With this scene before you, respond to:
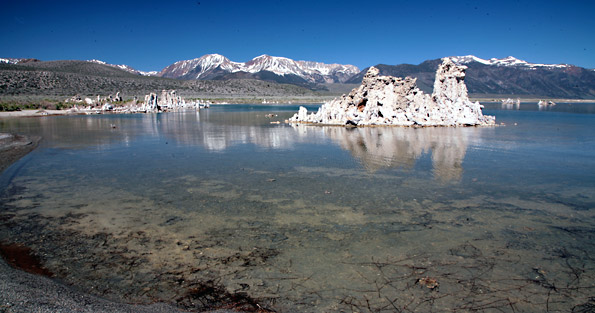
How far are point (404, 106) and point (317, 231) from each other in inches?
1113

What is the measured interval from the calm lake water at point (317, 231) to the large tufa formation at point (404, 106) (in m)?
17.0

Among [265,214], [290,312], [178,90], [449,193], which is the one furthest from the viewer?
Result: [178,90]

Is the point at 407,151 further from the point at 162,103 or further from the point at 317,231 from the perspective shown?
the point at 162,103

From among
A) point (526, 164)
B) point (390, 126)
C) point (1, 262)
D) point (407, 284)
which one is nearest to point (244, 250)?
point (407, 284)

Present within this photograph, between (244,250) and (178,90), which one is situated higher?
(178,90)

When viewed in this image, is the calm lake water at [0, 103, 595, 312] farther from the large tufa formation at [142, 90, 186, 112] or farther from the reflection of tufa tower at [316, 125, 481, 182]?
the large tufa formation at [142, 90, 186, 112]

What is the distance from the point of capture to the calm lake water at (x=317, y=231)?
4656 mm

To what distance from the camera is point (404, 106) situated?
3269 centimetres

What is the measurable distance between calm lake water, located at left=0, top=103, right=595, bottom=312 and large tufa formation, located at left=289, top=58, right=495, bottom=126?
55.8 feet

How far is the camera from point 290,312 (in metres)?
4.24

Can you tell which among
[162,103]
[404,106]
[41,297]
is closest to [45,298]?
[41,297]

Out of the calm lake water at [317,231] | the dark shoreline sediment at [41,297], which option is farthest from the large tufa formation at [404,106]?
the dark shoreline sediment at [41,297]

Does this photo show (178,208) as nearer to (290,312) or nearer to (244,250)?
(244,250)

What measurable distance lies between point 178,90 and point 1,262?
391 ft
